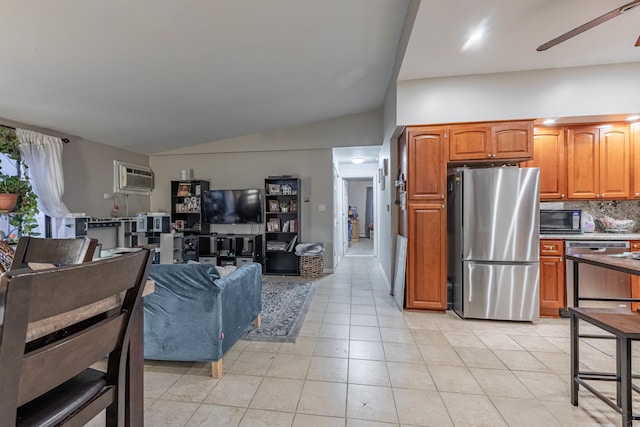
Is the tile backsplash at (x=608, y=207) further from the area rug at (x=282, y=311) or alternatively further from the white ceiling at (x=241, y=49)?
the area rug at (x=282, y=311)

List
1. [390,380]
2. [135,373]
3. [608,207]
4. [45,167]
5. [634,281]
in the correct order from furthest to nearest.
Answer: [45,167] → [608,207] → [634,281] → [390,380] → [135,373]

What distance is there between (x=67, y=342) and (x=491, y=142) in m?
3.61

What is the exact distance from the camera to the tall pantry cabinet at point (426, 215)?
3.18m

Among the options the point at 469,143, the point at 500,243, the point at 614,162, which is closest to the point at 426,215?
the point at 500,243

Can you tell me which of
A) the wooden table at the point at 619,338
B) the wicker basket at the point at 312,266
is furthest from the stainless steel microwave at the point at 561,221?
the wicker basket at the point at 312,266

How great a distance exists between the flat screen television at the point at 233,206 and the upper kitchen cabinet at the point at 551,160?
416cm

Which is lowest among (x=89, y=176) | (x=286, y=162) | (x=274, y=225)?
(x=274, y=225)

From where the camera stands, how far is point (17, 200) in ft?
10.3

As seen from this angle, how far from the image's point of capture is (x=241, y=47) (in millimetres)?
2693

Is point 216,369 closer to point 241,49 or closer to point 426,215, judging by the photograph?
point 426,215

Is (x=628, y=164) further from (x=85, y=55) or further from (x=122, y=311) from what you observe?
(x=85, y=55)

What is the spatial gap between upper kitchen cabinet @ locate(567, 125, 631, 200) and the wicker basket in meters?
3.51

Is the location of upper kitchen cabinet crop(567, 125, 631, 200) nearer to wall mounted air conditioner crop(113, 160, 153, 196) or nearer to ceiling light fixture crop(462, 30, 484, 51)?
ceiling light fixture crop(462, 30, 484, 51)

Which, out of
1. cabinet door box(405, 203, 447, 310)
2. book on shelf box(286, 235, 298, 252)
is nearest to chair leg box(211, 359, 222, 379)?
cabinet door box(405, 203, 447, 310)
